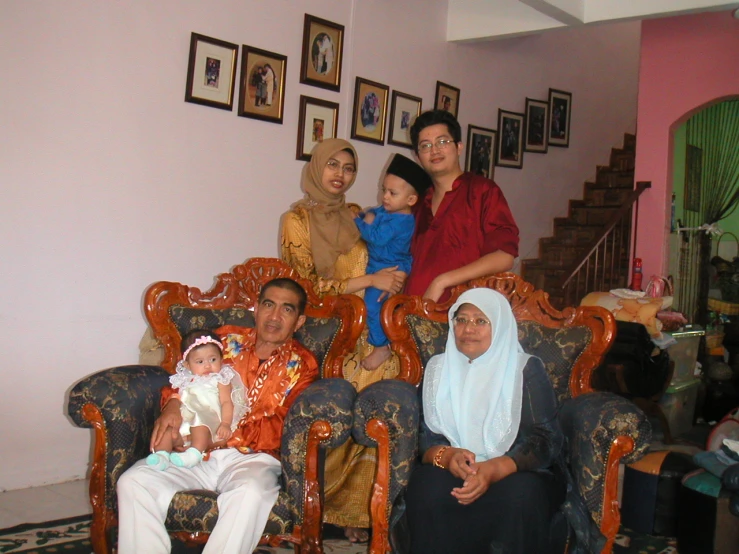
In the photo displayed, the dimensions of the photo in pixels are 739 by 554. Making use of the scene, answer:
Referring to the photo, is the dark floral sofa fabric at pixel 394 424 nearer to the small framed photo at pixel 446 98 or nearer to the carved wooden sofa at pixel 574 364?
the carved wooden sofa at pixel 574 364

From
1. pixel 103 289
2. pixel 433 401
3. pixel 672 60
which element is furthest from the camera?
pixel 672 60

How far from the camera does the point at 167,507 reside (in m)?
2.29

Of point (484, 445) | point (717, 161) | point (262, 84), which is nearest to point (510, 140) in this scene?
point (717, 161)

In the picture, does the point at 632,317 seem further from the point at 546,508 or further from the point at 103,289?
the point at 103,289

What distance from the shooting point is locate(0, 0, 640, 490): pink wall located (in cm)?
351

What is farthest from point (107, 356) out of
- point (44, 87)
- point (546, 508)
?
point (546, 508)

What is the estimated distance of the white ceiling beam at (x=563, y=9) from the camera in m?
4.73

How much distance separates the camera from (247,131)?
4.37 meters

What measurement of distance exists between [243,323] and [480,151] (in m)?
3.67

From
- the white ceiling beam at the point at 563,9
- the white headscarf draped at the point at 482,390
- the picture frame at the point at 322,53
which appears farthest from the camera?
the white ceiling beam at the point at 563,9

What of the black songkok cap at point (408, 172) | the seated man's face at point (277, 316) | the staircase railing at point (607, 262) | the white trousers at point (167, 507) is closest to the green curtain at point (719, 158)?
the staircase railing at point (607, 262)

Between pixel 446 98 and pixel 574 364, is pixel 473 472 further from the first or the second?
pixel 446 98

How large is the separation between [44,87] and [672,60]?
16.1ft

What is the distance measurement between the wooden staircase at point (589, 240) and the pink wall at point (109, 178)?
9.04 ft
